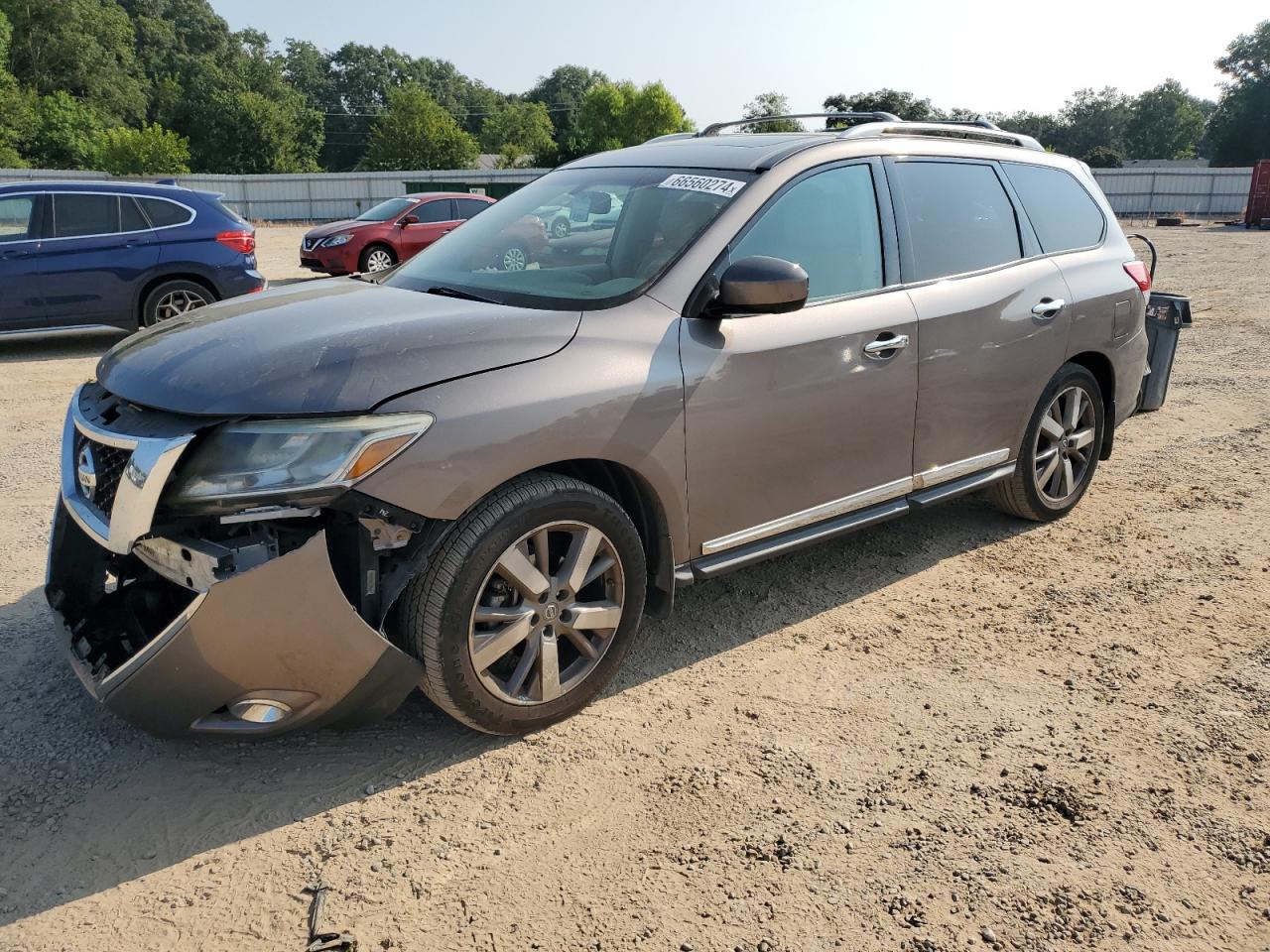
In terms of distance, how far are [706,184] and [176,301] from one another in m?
8.08

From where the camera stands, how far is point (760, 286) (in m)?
3.17

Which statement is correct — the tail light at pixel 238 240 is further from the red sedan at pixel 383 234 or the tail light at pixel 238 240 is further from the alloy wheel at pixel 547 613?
the alloy wheel at pixel 547 613

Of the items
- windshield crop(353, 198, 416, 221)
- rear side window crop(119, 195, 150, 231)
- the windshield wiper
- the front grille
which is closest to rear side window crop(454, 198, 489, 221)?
windshield crop(353, 198, 416, 221)

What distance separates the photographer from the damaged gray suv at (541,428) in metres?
2.61

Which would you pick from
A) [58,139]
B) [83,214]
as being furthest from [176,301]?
[58,139]

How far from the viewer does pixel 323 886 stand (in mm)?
2484

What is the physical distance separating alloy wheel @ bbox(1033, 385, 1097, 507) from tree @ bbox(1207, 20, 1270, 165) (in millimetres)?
75261

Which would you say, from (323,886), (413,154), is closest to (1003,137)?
(323,886)

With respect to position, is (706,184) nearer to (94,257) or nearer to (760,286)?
(760,286)

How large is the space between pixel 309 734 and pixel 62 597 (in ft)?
2.87

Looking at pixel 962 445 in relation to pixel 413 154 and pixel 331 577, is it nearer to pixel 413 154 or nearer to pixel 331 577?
pixel 331 577

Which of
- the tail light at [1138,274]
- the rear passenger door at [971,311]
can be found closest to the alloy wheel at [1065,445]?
the rear passenger door at [971,311]

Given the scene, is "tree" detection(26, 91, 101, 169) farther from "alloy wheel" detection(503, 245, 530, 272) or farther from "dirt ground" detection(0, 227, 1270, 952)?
"dirt ground" detection(0, 227, 1270, 952)

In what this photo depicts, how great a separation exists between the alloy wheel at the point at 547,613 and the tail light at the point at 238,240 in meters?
8.60
